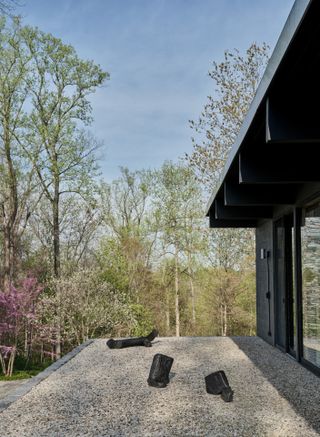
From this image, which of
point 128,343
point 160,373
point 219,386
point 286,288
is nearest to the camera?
point 219,386

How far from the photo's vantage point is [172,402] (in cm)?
432

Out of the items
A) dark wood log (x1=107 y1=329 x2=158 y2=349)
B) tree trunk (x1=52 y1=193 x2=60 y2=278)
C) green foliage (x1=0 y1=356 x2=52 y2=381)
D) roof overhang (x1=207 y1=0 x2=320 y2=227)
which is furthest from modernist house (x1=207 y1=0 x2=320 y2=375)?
tree trunk (x1=52 y1=193 x2=60 y2=278)

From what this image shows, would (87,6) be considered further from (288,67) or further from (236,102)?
(288,67)

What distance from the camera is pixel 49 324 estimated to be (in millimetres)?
13656

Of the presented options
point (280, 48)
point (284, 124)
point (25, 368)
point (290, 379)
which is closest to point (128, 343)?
point (290, 379)

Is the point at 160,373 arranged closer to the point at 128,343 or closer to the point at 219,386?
the point at 219,386

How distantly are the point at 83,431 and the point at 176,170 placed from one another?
13.5 metres

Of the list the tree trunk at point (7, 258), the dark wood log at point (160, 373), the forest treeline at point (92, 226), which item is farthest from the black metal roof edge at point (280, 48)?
the tree trunk at point (7, 258)

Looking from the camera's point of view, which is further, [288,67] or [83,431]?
[83,431]

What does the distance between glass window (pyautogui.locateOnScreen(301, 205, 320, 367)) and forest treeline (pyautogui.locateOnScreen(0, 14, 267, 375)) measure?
7.74 m

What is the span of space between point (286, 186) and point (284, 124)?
2.98m

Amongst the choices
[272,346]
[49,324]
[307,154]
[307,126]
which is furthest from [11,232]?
[307,126]

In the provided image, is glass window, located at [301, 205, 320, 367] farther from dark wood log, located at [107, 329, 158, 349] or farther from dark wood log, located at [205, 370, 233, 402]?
dark wood log, located at [107, 329, 158, 349]

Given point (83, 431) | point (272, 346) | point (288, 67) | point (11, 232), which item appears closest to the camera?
point (288, 67)
